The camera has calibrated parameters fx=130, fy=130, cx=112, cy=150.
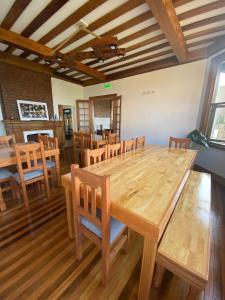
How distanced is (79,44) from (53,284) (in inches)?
153

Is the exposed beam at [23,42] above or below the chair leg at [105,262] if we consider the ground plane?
above

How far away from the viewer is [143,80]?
400cm

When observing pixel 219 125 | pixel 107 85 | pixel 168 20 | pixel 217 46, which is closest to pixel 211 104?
pixel 219 125

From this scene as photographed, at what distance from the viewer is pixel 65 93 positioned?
5121mm

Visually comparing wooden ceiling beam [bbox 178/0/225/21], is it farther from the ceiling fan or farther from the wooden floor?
the wooden floor

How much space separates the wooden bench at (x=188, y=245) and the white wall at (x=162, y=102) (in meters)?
2.66

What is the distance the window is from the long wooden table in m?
1.90

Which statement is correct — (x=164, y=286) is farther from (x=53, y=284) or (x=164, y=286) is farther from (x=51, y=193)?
(x=51, y=193)

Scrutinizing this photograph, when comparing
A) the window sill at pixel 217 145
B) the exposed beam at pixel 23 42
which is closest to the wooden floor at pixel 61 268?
the window sill at pixel 217 145

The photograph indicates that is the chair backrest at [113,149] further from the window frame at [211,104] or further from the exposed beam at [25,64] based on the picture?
the exposed beam at [25,64]

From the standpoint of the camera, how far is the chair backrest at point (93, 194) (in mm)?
832

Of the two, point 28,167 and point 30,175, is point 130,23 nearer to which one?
point 28,167

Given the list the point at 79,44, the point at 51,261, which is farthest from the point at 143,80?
the point at 51,261

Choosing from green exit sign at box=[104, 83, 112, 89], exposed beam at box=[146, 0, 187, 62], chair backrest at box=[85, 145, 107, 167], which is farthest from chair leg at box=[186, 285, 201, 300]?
green exit sign at box=[104, 83, 112, 89]
